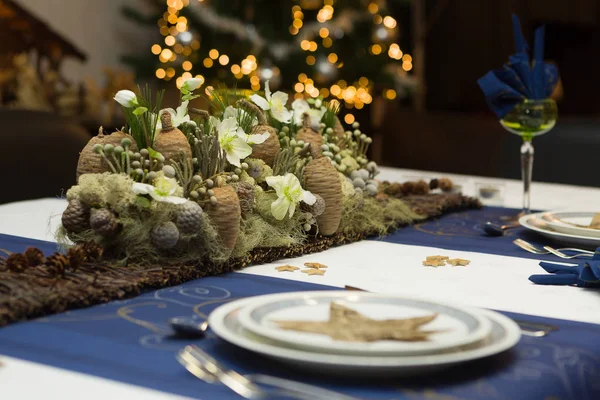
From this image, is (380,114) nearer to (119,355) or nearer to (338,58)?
(338,58)

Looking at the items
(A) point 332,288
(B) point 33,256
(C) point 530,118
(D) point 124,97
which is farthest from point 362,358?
(C) point 530,118

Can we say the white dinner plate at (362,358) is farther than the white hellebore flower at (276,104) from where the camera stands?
No

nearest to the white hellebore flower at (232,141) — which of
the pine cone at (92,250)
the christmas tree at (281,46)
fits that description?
the pine cone at (92,250)

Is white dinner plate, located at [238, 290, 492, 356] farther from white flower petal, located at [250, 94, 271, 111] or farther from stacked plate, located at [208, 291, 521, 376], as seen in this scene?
white flower petal, located at [250, 94, 271, 111]

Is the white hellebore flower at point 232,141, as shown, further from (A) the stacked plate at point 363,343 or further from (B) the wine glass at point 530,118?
(B) the wine glass at point 530,118

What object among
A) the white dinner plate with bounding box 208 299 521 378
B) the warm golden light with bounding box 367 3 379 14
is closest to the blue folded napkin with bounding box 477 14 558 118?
the white dinner plate with bounding box 208 299 521 378
